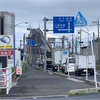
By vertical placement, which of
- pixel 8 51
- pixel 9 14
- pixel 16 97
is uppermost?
pixel 9 14

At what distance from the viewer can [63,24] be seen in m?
50.8

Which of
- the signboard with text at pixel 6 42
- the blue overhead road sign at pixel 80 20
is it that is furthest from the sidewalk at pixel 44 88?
the signboard with text at pixel 6 42

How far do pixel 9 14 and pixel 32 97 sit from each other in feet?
60.8

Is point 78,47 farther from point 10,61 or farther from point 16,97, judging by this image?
point 16,97

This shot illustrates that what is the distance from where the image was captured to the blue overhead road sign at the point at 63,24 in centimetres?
4981

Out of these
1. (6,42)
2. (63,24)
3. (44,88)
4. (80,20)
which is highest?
(63,24)

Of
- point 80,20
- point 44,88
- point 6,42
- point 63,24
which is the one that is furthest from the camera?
point 63,24

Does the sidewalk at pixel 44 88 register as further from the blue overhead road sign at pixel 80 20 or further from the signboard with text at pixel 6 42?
the signboard with text at pixel 6 42

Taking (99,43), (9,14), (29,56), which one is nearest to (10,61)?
(9,14)

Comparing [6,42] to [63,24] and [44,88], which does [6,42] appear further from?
[63,24]

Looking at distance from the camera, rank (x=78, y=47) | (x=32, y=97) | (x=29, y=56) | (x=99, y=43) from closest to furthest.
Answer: (x=32, y=97) → (x=99, y=43) → (x=78, y=47) → (x=29, y=56)

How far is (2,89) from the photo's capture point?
2131cm

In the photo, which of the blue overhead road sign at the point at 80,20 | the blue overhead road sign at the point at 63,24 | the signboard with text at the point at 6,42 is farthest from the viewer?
the blue overhead road sign at the point at 63,24

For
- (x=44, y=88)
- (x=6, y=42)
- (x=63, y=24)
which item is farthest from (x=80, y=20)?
(x=63, y=24)
